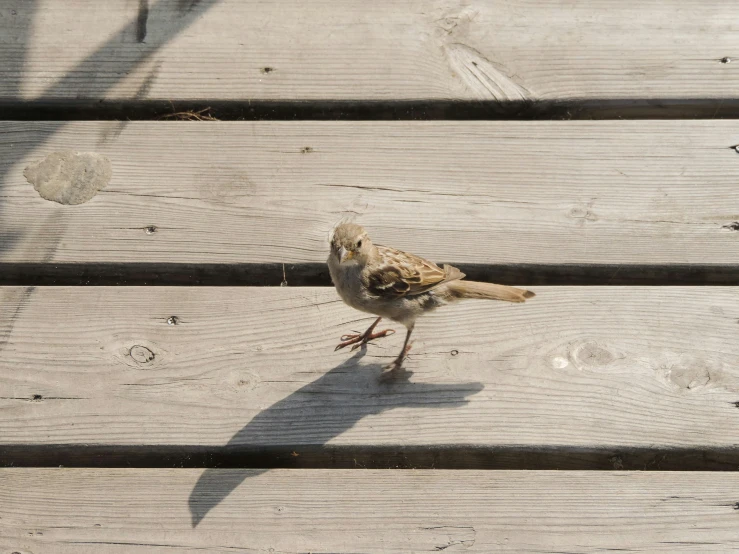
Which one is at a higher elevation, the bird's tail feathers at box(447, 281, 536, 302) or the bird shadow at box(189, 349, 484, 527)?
the bird's tail feathers at box(447, 281, 536, 302)

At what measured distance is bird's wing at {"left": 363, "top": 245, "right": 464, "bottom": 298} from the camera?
2374mm

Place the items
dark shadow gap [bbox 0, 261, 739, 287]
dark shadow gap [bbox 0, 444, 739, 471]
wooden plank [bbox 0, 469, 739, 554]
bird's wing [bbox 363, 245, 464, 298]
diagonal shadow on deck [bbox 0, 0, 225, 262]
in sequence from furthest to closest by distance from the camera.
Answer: diagonal shadow on deck [bbox 0, 0, 225, 262] < dark shadow gap [bbox 0, 261, 739, 287] < bird's wing [bbox 363, 245, 464, 298] < dark shadow gap [bbox 0, 444, 739, 471] < wooden plank [bbox 0, 469, 739, 554]

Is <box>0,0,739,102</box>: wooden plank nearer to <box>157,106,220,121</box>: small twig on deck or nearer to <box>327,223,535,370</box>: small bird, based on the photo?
<box>157,106,220,121</box>: small twig on deck

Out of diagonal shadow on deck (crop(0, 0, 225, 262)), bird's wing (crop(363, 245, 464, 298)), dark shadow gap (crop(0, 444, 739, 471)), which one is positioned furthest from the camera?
diagonal shadow on deck (crop(0, 0, 225, 262))

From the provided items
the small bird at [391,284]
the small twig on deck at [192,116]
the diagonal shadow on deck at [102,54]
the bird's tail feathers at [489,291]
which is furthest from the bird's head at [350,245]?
the diagonal shadow on deck at [102,54]

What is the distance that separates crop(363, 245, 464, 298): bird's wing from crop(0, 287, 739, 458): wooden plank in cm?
17

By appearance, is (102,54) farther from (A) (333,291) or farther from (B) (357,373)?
(B) (357,373)

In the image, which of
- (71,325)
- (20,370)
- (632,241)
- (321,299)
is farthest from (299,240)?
(632,241)

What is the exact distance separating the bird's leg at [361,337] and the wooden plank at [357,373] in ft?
0.10

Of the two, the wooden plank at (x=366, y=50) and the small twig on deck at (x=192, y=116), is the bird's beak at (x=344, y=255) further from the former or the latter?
the small twig on deck at (x=192, y=116)

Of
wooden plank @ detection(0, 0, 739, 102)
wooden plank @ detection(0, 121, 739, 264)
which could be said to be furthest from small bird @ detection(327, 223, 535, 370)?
wooden plank @ detection(0, 0, 739, 102)

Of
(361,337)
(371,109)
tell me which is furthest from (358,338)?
(371,109)

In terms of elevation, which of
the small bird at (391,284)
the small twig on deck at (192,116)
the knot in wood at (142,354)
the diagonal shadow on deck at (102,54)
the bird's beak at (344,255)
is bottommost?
the knot in wood at (142,354)

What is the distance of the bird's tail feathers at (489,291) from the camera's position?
2.33 m
